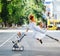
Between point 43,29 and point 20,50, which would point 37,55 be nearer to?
point 20,50

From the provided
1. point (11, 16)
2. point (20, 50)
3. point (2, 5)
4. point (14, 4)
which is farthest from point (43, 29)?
point (11, 16)

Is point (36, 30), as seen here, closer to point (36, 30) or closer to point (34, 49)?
point (36, 30)

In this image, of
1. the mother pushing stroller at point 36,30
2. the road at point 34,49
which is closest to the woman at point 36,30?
the mother pushing stroller at point 36,30

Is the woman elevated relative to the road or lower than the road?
elevated

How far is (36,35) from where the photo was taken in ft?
28.5

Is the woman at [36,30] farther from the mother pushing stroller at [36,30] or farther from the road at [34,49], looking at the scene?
the road at [34,49]

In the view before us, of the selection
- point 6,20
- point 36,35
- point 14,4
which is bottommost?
point 6,20

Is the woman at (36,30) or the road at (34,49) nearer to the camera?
the woman at (36,30)

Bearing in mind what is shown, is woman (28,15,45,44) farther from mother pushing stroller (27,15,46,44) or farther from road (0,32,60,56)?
road (0,32,60,56)

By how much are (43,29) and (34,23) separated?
0.32 m

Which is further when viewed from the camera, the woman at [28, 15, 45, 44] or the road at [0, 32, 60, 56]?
the road at [0, 32, 60, 56]

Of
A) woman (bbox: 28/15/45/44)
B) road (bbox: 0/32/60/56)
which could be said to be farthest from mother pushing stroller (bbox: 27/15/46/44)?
road (bbox: 0/32/60/56)

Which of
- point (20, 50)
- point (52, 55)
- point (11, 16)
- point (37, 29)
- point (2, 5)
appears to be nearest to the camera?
point (37, 29)

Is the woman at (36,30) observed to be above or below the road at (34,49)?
above
